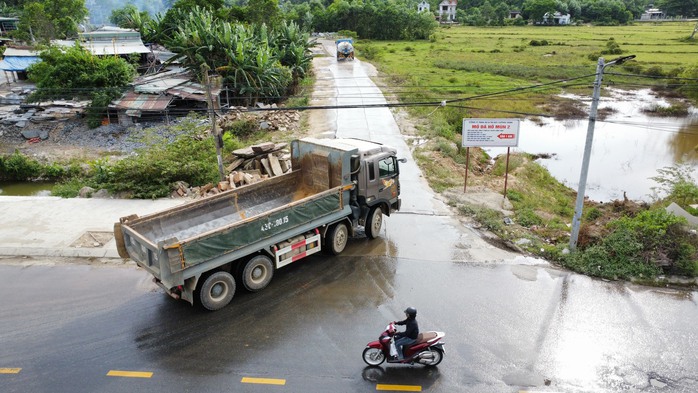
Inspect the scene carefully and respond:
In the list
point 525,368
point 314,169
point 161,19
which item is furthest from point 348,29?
point 525,368

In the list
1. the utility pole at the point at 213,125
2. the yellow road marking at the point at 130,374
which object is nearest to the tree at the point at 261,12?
the utility pole at the point at 213,125

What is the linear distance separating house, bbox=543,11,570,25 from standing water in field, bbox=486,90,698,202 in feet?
230

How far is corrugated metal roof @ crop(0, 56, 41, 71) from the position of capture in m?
38.2

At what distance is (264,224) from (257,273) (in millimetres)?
1155

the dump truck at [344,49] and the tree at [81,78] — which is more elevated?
the dump truck at [344,49]

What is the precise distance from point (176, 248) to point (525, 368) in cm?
633

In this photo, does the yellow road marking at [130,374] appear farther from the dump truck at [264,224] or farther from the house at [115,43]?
the house at [115,43]

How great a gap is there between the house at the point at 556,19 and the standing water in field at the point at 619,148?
70206 millimetres

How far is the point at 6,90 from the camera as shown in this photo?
119 feet

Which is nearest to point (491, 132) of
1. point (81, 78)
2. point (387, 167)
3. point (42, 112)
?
point (387, 167)

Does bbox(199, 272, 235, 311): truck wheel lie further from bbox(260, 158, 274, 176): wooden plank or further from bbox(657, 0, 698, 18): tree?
bbox(657, 0, 698, 18): tree

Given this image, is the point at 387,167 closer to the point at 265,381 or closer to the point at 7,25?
the point at 265,381

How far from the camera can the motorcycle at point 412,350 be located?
310 inches

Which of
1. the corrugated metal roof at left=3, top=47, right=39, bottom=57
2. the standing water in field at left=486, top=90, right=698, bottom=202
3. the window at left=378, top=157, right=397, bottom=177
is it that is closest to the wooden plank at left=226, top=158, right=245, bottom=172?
the window at left=378, top=157, right=397, bottom=177
